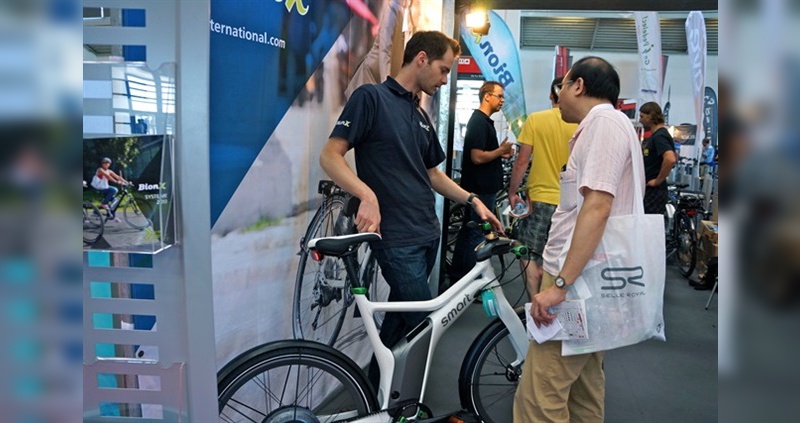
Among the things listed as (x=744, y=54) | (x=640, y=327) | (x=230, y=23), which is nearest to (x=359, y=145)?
(x=230, y=23)

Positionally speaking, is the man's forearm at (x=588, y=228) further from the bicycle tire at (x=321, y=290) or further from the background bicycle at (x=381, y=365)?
the bicycle tire at (x=321, y=290)

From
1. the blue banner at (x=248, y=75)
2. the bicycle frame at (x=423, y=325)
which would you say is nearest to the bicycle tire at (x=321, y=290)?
the bicycle frame at (x=423, y=325)

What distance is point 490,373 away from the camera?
8.07 ft

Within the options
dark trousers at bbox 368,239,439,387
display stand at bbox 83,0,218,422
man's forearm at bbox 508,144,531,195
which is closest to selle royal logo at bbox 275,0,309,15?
dark trousers at bbox 368,239,439,387

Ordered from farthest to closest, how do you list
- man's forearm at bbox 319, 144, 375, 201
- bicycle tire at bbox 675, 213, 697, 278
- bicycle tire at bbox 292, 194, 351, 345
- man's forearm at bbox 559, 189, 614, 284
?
bicycle tire at bbox 675, 213, 697, 278 < bicycle tire at bbox 292, 194, 351, 345 < man's forearm at bbox 319, 144, 375, 201 < man's forearm at bbox 559, 189, 614, 284

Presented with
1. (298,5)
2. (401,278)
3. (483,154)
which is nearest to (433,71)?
(298,5)

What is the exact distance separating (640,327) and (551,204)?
78.9 inches

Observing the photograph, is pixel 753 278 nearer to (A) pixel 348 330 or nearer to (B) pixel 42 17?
(B) pixel 42 17

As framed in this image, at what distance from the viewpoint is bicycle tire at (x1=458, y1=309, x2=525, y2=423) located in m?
2.38

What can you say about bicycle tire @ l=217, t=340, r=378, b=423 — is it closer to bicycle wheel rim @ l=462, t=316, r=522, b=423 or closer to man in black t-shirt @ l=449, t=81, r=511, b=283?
bicycle wheel rim @ l=462, t=316, r=522, b=423

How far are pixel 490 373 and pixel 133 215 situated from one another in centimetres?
190

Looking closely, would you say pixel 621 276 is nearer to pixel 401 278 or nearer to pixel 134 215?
pixel 401 278

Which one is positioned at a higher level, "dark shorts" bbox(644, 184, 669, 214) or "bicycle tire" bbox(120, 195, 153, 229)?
"bicycle tire" bbox(120, 195, 153, 229)

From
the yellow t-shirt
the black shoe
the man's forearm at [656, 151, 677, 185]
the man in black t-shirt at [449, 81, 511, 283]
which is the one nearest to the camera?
the yellow t-shirt
